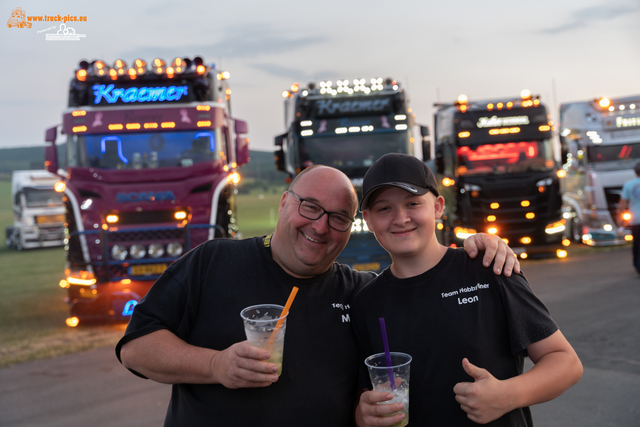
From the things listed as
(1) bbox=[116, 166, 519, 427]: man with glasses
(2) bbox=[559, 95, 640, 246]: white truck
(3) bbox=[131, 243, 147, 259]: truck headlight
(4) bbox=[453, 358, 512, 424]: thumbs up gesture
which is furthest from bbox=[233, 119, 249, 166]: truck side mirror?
(2) bbox=[559, 95, 640, 246]: white truck

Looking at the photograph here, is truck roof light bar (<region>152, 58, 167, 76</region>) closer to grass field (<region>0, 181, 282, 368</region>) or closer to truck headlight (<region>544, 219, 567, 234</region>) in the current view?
grass field (<region>0, 181, 282, 368</region>)

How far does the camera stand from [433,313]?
223 centimetres

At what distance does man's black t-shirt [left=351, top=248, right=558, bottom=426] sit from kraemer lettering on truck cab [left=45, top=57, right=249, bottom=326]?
711 cm

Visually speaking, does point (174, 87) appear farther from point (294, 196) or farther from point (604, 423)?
point (604, 423)

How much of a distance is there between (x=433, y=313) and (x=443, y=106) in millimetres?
14738

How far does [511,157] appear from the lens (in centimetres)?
1348

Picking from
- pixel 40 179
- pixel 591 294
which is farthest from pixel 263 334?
pixel 40 179

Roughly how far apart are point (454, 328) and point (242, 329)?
0.95 m

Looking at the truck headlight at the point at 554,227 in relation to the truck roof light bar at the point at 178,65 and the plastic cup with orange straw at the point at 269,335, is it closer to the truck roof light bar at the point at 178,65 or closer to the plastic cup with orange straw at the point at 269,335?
the truck roof light bar at the point at 178,65

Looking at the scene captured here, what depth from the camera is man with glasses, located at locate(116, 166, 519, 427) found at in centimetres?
231

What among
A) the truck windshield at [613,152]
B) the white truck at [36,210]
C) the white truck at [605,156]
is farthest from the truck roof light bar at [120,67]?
the white truck at [36,210]

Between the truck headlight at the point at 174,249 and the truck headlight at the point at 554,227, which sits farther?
the truck headlight at the point at 554,227

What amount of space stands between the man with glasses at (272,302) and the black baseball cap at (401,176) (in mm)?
296

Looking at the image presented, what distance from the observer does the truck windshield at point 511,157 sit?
13414 millimetres
